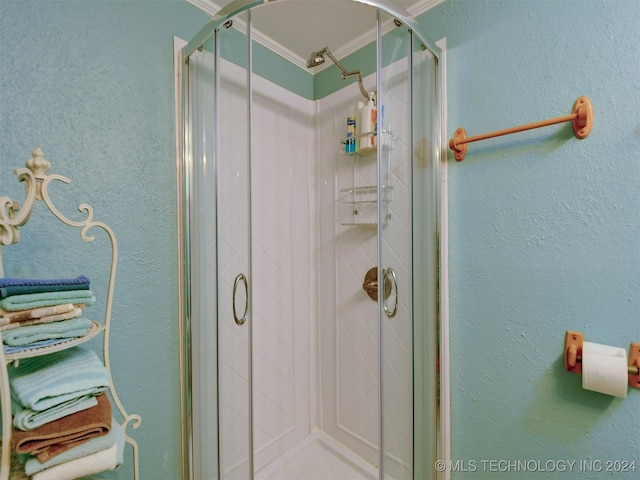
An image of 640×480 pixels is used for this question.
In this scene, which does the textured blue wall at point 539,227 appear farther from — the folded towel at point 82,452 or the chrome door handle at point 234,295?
the folded towel at point 82,452

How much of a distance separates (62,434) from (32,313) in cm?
29

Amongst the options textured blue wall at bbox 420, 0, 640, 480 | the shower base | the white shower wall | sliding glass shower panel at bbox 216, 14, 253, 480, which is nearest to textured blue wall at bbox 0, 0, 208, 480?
sliding glass shower panel at bbox 216, 14, 253, 480

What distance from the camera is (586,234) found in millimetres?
1025

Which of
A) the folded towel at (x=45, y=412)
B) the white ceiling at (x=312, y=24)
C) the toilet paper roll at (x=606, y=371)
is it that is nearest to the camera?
the folded towel at (x=45, y=412)

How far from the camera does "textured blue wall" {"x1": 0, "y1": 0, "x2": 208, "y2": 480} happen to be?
95 centimetres

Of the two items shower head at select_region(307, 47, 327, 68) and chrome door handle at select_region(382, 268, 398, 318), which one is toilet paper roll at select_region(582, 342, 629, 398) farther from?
shower head at select_region(307, 47, 327, 68)

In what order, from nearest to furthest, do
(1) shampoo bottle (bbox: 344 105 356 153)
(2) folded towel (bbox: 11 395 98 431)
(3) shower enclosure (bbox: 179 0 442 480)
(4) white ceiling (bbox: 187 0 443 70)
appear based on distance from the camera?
(2) folded towel (bbox: 11 395 98 431) < (3) shower enclosure (bbox: 179 0 442 480) < (4) white ceiling (bbox: 187 0 443 70) < (1) shampoo bottle (bbox: 344 105 356 153)

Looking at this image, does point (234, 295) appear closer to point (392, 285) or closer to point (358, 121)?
point (392, 285)

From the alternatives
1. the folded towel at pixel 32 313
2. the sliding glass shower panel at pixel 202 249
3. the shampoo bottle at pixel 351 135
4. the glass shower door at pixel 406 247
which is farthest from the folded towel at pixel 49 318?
the shampoo bottle at pixel 351 135

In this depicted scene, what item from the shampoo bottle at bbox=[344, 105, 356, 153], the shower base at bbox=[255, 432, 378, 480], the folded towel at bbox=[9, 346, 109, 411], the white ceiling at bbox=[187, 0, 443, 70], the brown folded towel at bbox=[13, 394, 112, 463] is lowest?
the shower base at bbox=[255, 432, 378, 480]

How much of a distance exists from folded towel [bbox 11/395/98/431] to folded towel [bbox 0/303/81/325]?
0.66ft

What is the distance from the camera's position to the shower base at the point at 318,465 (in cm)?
161

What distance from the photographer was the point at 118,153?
1.13 m

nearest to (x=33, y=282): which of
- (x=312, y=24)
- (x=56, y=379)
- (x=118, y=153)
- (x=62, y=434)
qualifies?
(x=56, y=379)
